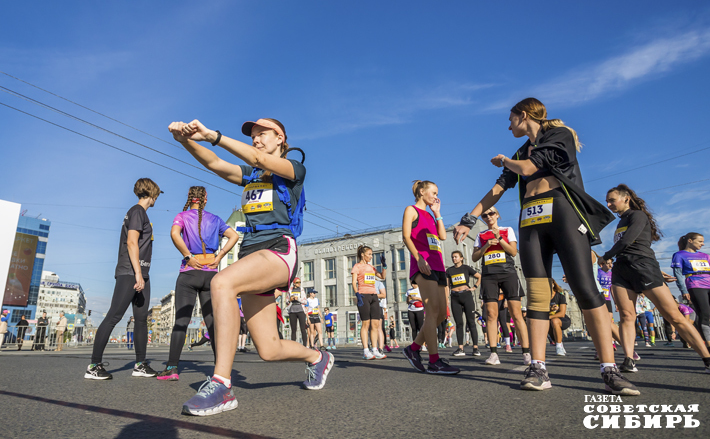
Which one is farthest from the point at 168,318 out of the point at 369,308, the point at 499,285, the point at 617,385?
the point at 617,385

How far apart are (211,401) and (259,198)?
1303 mm

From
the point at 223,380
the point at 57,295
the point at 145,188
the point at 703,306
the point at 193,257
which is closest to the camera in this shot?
the point at 223,380

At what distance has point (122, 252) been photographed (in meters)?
4.43

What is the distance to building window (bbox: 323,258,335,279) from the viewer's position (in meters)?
49.8

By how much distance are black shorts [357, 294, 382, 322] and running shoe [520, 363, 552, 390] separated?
4.98 m

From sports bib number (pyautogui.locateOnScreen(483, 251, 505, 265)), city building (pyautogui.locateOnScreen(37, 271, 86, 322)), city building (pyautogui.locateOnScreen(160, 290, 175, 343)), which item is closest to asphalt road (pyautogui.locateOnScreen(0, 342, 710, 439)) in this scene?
sports bib number (pyautogui.locateOnScreen(483, 251, 505, 265))

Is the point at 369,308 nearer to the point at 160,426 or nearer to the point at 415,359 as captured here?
the point at 415,359

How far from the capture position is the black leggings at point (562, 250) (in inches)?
113

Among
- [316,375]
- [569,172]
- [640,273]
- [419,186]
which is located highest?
[419,186]

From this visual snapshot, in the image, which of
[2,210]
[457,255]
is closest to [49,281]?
[2,210]

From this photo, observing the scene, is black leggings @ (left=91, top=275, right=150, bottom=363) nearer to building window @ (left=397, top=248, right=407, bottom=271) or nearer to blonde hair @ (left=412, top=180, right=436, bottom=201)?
blonde hair @ (left=412, top=180, right=436, bottom=201)

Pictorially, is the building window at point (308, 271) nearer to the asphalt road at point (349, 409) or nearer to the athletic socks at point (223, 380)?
the asphalt road at point (349, 409)

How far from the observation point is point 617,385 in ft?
8.27

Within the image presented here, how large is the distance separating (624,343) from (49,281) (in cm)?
17368
